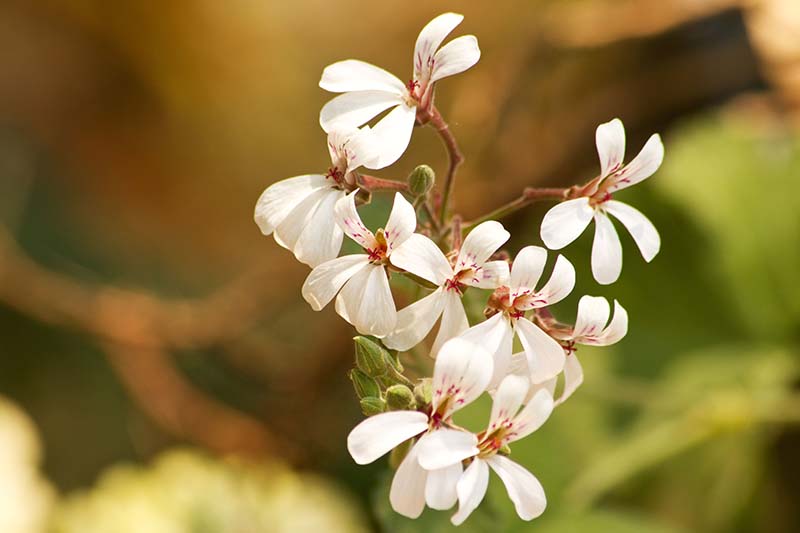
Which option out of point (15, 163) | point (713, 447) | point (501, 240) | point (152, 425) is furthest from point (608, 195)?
point (15, 163)

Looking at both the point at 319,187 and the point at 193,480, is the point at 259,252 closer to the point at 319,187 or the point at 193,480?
the point at 193,480

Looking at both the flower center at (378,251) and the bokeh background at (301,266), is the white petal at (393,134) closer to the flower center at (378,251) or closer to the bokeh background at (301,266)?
the flower center at (378,251)

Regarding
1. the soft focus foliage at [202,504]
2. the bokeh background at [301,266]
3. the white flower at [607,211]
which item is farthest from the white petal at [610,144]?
the soft focus foliage at [202,504]

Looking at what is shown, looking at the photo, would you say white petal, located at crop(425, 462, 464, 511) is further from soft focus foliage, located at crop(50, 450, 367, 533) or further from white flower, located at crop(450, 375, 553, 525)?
soft focus foliage, located at crop(50, 450, 367, 533)

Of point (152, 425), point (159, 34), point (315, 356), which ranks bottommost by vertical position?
point (152, 425)

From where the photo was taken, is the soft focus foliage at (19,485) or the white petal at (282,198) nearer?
the white petal at (282,198)

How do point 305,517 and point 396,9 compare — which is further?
point 396,9

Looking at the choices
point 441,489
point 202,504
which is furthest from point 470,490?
point 202,504

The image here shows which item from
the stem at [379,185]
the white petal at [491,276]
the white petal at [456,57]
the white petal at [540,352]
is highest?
the white petal at [456,57]
